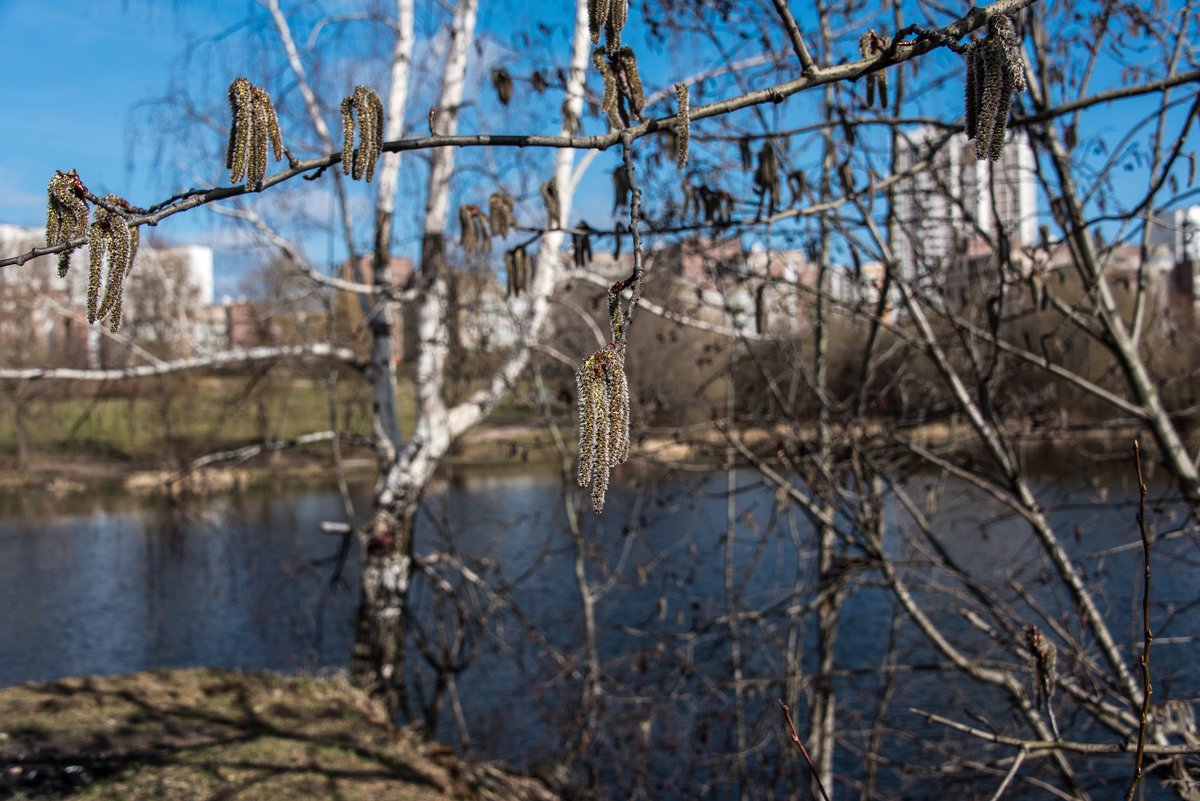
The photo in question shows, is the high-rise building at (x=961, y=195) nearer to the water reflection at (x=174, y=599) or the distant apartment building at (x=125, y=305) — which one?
the distant apartment building at (x=125, y=305)

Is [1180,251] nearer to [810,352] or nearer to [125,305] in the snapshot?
[810,352]

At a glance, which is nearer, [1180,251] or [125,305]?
[1180,251]

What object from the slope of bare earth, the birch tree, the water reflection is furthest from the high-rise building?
the water reflection

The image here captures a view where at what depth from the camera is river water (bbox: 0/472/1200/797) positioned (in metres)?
5.90

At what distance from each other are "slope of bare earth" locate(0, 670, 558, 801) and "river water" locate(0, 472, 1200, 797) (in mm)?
791

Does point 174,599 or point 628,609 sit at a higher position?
point 628,609

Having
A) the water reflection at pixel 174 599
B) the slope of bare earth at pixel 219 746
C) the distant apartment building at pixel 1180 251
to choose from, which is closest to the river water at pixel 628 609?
the water reflection at pixel 174 599

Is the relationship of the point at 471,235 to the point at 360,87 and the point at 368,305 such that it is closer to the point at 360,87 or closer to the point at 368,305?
the point at 360,87

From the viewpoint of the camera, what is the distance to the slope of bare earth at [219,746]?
4.79 meters

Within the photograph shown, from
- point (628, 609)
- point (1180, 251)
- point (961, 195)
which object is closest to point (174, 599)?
point (628, 609)

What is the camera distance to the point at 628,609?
31.7ft

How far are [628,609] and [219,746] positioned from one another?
4935mm

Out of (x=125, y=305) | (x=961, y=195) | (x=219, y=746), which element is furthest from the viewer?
(x=125, y=305)

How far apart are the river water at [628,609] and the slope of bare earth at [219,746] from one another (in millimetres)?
791
